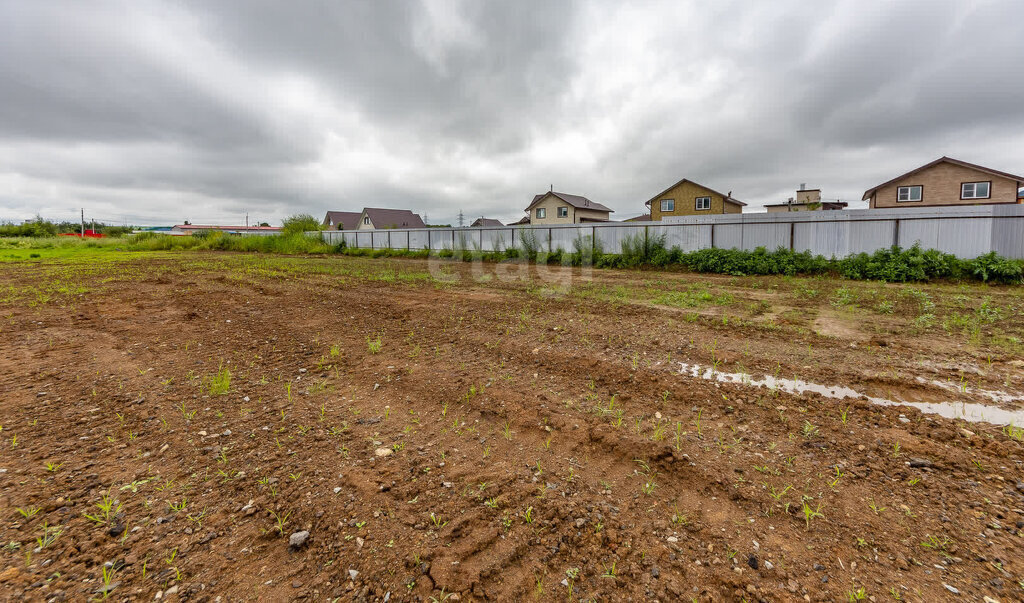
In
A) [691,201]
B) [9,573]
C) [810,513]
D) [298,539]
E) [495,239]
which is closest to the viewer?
[9,573]

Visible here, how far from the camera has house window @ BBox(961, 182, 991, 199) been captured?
81.9 feet

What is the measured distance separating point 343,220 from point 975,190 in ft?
194

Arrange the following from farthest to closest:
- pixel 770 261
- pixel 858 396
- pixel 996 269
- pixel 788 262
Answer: pixel 770 261 → pixel 788 262 → pixel 996 269 → pixel 858 396

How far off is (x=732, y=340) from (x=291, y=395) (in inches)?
181

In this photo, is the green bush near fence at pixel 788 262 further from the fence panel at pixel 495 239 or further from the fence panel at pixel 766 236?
the fence panel at pixel 495 239

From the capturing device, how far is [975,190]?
2519cm

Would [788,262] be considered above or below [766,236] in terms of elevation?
below

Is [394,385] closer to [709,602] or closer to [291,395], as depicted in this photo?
[291,395]

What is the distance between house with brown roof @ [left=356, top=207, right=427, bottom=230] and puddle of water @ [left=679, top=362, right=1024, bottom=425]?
48695 mm

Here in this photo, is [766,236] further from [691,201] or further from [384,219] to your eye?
[384,219]

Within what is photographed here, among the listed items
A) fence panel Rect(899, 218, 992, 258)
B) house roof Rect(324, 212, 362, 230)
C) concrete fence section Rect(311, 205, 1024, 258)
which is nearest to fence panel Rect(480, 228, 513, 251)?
concrete fence section Rect(311, 205, 1024, 258)

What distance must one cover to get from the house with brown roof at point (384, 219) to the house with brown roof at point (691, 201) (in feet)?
101

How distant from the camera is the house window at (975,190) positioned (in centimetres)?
2495

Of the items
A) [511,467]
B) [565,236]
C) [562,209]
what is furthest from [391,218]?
[511,467]
